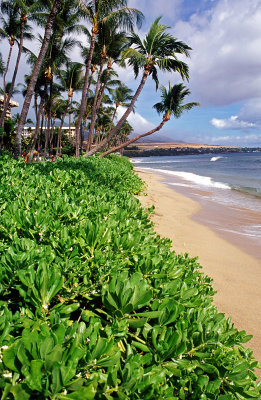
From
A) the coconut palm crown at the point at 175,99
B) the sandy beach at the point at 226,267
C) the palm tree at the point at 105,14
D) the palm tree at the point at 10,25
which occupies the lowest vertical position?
the sandy beach at the point at 226,267

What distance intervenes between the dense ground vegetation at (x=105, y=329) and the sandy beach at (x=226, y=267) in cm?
153

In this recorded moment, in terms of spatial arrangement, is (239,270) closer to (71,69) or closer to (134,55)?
(134,55)

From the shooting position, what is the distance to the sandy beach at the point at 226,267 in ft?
9.82

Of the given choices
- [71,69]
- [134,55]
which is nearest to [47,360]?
[134,55]

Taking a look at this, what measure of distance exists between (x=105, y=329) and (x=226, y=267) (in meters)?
3.88

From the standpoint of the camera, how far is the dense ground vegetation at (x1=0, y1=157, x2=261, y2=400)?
842 millimetres

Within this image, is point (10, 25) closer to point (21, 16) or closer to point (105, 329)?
point (21, 16)

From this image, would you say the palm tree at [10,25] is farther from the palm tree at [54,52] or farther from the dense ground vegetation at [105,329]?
the dense ground vegetation at [105,329]

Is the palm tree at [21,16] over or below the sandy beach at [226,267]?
over

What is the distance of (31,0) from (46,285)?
Result: 23.1m

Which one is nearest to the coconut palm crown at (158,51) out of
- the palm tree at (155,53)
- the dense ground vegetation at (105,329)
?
the palm tree at (155,53)

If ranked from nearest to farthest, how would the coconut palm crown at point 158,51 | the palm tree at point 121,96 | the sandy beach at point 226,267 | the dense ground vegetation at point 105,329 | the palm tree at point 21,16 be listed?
the dense ground vegetation at point 105,329
the sandy beach at point 226,267
the coconut palm crown at point 158,51
the palm tree at point 21,16
the palm tree at point 121,96

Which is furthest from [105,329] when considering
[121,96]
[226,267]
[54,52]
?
[121,96]

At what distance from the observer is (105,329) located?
1074 mm
